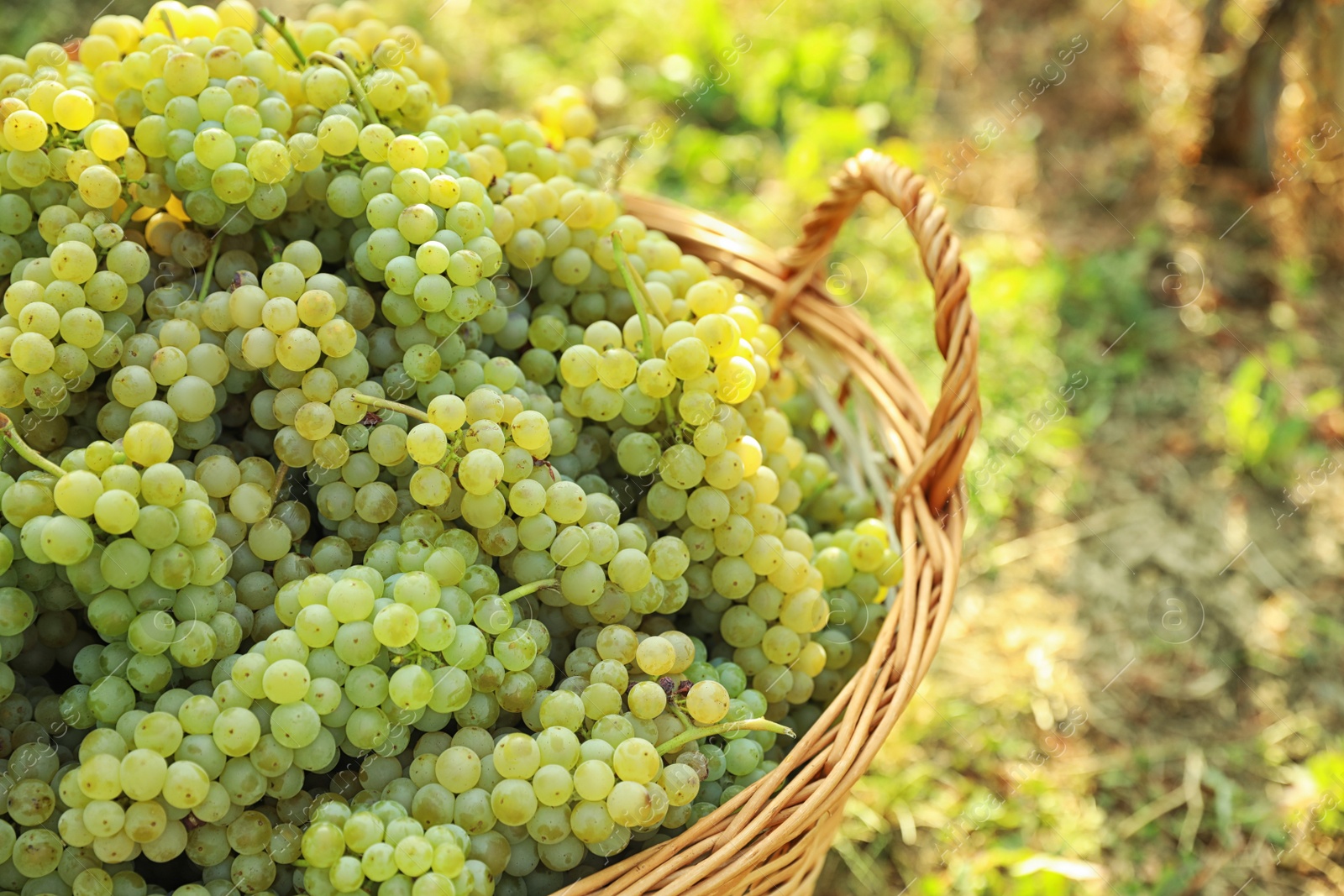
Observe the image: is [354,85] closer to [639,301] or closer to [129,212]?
[129,212]

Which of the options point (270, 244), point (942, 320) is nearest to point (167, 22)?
point (270, 244)

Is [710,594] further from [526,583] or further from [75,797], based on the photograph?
[75,797]

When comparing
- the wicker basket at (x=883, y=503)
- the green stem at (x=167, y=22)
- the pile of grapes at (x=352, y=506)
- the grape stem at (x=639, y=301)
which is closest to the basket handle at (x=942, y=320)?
the wicker basket at (x=883, y=503)

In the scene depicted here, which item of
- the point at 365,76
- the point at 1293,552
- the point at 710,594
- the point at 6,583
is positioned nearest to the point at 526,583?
the point at 710,594

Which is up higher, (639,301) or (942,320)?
(942,320)

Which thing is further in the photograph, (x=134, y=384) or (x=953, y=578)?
(x=953, y=578)

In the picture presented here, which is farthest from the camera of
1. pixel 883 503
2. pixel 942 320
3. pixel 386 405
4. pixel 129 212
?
pixel 883 503

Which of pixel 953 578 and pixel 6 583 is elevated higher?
pixel 953 578
